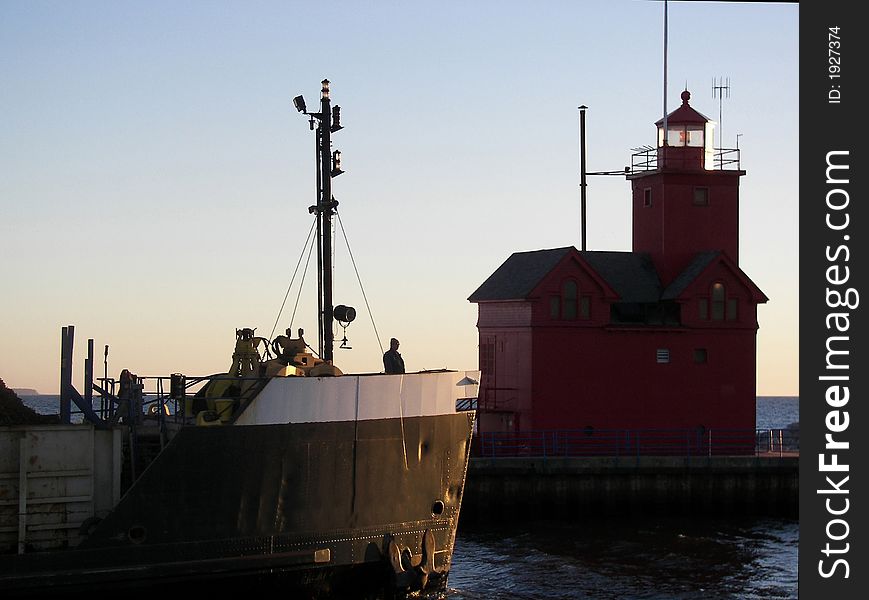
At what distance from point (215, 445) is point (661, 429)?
19975 mm

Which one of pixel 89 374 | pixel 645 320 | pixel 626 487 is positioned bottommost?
pixel 626 487

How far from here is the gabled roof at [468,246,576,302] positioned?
35.2m

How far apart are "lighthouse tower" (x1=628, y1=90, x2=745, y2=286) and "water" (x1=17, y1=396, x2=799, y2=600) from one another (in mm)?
9243

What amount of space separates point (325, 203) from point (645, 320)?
17.3 m

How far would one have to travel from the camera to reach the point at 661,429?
34594 millimetres

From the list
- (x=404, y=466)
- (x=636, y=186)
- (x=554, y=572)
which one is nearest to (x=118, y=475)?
(x=404, y=466)

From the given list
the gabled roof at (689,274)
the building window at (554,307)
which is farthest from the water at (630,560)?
the gabled roof at (689,274)

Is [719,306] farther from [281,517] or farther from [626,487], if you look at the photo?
[281,517]

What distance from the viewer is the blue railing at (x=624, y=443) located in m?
33.9

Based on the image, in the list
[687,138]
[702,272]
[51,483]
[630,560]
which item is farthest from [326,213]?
[687,138]

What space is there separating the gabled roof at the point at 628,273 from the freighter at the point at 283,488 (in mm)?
16840

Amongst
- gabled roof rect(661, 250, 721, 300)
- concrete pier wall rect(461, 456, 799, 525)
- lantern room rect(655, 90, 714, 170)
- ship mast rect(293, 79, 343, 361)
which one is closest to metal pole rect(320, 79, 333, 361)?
ship mast rect(293, 79, 343, 361)

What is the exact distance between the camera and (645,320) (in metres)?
36.0

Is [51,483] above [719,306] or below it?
below
